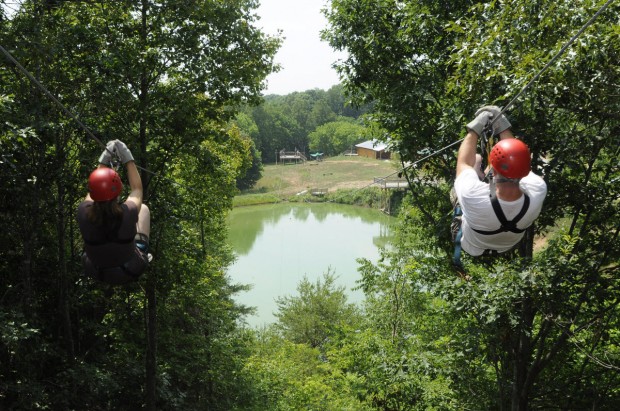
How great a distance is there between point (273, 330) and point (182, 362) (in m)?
8.25

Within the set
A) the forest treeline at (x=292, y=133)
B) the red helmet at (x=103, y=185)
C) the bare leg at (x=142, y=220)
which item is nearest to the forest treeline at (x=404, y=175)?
the bare leg at (x=142, y=220)

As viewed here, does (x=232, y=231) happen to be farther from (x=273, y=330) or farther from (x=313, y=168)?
(x=313, y=168)

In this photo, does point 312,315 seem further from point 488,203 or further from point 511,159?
point 511,159

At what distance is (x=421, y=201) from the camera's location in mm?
8188

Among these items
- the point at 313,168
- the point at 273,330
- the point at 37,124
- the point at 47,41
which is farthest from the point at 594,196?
the point at 313,168

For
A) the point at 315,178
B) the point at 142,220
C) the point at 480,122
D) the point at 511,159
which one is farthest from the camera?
the point at 315,178

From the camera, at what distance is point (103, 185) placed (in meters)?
3.35

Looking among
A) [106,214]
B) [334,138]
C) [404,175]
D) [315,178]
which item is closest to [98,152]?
[404,175]

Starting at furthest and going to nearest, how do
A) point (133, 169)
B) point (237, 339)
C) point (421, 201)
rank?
point (237, 339) < point (421, 201) < point (133, 169)

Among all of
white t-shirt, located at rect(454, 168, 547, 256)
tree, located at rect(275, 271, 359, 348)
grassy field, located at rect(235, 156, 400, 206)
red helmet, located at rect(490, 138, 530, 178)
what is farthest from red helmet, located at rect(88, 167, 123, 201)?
grassy field, located at rect(235, 156, 400, 206)

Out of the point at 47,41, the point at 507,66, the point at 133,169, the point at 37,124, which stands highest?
the point at 47,41

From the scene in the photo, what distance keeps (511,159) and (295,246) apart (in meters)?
29.9

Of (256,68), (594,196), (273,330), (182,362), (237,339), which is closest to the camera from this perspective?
(594,196)

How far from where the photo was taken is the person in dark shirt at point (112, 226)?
3.39m
